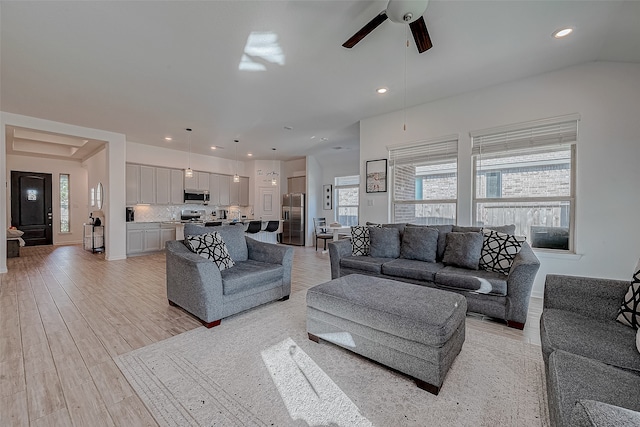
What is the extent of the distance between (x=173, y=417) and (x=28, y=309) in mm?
2838

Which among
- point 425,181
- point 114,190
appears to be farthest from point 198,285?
point 114,190

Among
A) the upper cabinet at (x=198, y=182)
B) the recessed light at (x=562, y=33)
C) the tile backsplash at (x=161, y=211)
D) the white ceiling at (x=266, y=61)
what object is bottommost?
the tile backsplash at (x=161, y=211)

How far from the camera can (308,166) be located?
8.18 metres

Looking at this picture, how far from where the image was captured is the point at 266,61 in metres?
3.04

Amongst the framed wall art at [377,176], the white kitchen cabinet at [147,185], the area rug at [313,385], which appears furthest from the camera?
the white kitchen cabinet at [147,185]

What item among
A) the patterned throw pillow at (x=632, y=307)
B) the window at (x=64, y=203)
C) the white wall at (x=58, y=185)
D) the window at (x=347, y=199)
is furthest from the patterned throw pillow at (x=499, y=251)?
the window at (x=64, y=203)

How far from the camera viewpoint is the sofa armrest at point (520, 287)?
243 centimetres

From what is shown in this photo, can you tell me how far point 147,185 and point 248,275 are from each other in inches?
220

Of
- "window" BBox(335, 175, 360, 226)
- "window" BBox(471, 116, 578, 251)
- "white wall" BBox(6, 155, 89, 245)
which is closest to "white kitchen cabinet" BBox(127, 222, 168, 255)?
"white wall" BBox(6, 155, 89, 245)

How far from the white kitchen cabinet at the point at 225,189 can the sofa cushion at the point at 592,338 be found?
321 inches

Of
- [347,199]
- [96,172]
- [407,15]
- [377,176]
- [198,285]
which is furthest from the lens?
[347,199]

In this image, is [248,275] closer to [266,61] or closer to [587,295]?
[266,61]

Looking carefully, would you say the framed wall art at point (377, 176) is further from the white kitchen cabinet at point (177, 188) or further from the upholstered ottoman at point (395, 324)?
the white kitchen cabinet at point (177, 188)

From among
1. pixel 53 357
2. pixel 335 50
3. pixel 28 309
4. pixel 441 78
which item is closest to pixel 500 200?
pixel 441 78
